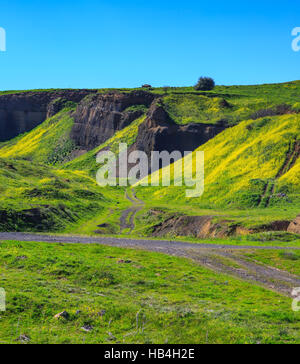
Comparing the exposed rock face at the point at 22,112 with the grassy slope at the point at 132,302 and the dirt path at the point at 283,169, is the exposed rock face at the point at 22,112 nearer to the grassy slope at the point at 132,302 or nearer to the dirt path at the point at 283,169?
the dirt path at the point at 283,169

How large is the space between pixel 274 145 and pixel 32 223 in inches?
1812

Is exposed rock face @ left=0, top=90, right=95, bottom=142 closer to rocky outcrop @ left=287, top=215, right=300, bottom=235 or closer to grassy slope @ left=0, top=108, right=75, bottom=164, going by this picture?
grassy slope @ left=0, top=108, right=75, bottom=164

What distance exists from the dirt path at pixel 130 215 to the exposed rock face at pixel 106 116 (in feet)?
190

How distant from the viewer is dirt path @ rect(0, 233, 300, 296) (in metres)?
29.1

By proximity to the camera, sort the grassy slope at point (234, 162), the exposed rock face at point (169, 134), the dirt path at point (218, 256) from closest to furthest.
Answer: the dirt path at point (218, 256)
the grassy slope at point (234, 162)
the exposed rock face at point (169, 134)

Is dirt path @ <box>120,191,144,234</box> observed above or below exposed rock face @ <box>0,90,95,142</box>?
below

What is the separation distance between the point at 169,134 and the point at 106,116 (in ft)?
124

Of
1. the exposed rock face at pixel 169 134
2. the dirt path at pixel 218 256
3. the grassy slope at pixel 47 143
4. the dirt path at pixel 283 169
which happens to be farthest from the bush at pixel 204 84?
the dirt path at pixel 218 256

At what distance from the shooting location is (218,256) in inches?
1374

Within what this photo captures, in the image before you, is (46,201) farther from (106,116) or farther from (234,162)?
(106,116)

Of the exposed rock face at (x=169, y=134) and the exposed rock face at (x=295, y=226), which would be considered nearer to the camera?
the exposed rock face at (x=295, y=226)

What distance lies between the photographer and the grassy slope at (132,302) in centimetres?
1845

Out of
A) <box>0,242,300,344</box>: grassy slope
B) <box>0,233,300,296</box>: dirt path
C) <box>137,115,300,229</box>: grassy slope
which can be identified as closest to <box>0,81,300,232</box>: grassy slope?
<box>137,115,300,229</box>: grassy slope

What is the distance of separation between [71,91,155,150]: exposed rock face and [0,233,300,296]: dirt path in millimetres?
97160
